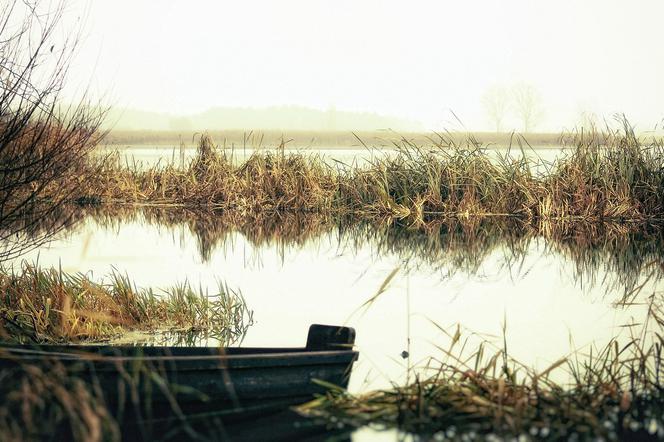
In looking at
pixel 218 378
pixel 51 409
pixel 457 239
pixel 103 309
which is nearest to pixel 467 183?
pixel 457 239

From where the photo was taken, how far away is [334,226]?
1614 centimetres

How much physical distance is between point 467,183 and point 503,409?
1148 cm

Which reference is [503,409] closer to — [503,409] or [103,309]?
[503,409]

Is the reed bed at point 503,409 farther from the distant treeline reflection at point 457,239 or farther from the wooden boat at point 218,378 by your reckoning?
the distant treeline reflection at point 457,239

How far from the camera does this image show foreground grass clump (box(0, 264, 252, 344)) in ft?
24.0

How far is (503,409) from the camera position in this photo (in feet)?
15.5

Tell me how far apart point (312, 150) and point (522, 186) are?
4.58 meters

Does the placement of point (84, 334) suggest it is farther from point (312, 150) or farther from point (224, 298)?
point (312, 150)

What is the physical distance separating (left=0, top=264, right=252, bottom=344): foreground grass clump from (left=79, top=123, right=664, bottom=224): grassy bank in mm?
8394

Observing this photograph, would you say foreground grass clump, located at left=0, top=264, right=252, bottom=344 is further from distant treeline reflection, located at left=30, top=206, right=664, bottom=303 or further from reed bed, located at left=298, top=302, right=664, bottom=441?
distant treeline reflection, located at left=30, top=206, right=664, bottom=303

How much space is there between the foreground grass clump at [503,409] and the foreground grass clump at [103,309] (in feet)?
8.63

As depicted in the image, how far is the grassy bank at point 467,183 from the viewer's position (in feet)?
50.8

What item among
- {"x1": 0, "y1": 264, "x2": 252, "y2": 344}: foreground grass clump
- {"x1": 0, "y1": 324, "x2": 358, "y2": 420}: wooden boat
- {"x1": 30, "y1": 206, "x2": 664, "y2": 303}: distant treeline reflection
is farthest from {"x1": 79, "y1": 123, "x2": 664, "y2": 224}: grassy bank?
{"x1": 0, "y1": 324, "x2": 358, "y2": 420}: wooden boat

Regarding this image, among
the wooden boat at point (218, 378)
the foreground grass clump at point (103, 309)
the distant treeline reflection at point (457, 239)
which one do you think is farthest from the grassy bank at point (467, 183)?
the wooden boat at point (218, 378)
